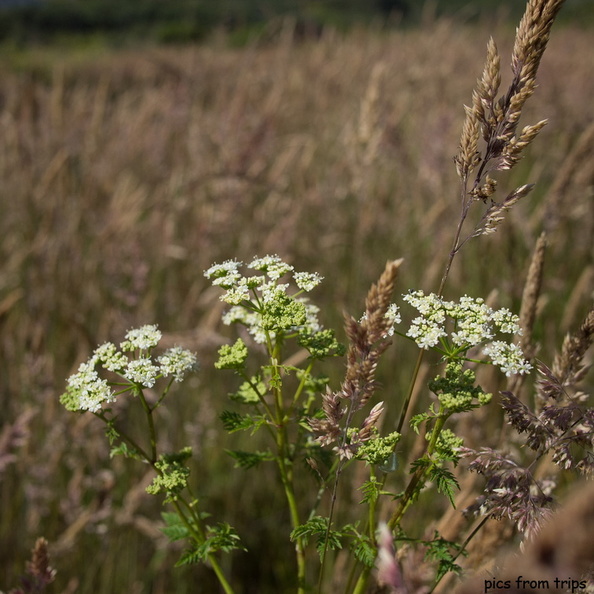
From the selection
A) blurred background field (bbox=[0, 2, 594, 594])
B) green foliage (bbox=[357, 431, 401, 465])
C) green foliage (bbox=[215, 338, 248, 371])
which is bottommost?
blurred background field (bbox=[0, 2, 594, 594])

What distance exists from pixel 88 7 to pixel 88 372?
42.9 m

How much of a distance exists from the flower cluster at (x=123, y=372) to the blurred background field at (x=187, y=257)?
41.9 inches

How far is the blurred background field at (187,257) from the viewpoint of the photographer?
8.81 feet

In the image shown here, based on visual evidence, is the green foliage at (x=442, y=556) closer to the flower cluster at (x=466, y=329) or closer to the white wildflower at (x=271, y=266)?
the flower cluster at (x=466, y=329)

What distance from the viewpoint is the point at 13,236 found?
411 cm

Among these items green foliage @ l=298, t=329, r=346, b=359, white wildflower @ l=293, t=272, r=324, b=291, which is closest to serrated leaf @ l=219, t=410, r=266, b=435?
green foliage @ l=298, t=329, r=346, b=359

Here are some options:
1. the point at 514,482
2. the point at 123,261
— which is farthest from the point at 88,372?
the point at 123,261

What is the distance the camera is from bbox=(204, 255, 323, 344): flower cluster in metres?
1.06

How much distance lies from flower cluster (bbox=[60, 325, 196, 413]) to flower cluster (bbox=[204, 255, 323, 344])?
16 cm

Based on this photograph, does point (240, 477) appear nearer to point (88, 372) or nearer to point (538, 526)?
point (88, 372)

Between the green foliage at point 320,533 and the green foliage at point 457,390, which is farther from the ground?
the green foliage at point 457,390

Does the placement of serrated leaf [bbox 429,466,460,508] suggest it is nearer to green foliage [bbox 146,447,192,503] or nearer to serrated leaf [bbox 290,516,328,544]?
serrated leaf [bbox 290,516,328,544]

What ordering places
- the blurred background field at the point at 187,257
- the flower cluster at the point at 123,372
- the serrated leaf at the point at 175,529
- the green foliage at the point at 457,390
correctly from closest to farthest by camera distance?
the green foliage at the point at 457,390 → the flower cluster at the point at 123,372 → the serrated leaf at the point at 175,529 → the blurred background field at the point at 187,257

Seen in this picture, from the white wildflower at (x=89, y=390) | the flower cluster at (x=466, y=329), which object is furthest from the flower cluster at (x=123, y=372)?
the flower cluster at (x=466, y=329)
